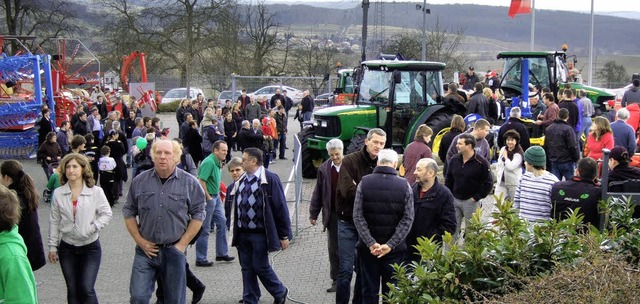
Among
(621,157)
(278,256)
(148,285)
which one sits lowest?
(278,256)

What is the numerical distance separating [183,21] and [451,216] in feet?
133

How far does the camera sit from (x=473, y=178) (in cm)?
1015

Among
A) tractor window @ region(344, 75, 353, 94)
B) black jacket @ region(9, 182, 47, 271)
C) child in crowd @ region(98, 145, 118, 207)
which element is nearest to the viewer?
black jacket @ region(9, 182, 47, 271)

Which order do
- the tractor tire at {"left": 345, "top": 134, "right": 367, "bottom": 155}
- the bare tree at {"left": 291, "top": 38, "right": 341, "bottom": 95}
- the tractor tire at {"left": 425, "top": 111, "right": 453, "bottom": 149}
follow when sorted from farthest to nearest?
the bare tree at {"left": 291, "top": 38, "right": 341, "bottom": 95} < the tractor tire at {"left": 425, "top": 111, "right": 453, "bottom": 149} < the tractor tire at {"left": 345, "top": 134, "right": 367, "bottom": 155}

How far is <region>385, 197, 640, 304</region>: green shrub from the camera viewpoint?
5.33 meters

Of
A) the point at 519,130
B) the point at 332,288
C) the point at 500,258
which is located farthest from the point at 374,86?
the point at 500,258

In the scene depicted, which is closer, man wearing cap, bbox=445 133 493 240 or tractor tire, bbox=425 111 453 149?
man wearing cap, bbox=445 133 493 240

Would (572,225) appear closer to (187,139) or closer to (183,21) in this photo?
(187,139)

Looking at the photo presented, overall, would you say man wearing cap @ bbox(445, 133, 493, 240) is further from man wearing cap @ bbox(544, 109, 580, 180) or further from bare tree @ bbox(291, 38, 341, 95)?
bare tree @ bbox(291, 38, 341, 95)

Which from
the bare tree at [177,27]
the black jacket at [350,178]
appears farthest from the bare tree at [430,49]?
the black jacket at [350,178]

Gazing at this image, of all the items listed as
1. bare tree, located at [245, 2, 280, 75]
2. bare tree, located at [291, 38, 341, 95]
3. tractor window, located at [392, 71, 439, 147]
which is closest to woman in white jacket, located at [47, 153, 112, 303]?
tractor window, located at [392, 71, 439, 147]

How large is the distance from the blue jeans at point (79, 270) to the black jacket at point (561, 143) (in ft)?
28.4

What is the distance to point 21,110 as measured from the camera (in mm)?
24312

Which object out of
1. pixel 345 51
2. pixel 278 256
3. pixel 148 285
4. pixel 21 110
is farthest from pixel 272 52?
pixel 148 285
